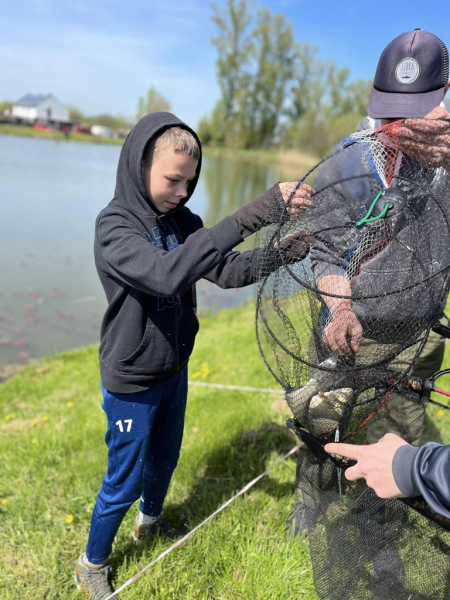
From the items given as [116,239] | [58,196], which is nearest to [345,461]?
[116,239]

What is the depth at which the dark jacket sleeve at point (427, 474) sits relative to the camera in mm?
1190

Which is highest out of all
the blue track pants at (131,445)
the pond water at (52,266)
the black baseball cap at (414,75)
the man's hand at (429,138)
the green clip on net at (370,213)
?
the black baseball cap at (414,75)

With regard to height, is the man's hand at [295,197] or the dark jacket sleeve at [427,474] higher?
the man's hand at [295,197]

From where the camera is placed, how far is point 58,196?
1517cm

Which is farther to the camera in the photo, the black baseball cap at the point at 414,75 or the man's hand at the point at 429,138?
the black baseball cap at the point at 414,75

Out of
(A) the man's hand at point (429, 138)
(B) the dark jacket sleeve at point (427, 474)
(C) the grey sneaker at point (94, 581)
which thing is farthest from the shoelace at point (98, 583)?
(A) the man's hand at point (429, 138)

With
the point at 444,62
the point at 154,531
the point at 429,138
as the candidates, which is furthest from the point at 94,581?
the point at 444,62

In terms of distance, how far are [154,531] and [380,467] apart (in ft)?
5.22

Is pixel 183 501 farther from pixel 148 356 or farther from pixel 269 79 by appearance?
pixel 269 79

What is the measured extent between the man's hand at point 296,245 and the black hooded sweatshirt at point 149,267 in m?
0.16

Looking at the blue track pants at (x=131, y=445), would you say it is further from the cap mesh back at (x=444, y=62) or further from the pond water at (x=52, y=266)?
the pond water at (x=52, y=266)

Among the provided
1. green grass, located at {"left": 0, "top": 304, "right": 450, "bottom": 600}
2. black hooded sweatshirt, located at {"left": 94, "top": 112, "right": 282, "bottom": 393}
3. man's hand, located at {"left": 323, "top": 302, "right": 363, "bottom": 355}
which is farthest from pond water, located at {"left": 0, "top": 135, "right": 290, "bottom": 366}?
man's hand, located at {"left": 323, "top": 302, "right": 363, "bottom": 355}

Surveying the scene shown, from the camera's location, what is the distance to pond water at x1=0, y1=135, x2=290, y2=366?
22.0 ft

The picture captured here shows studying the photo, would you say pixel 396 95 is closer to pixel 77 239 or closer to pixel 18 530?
pixel 18 530
